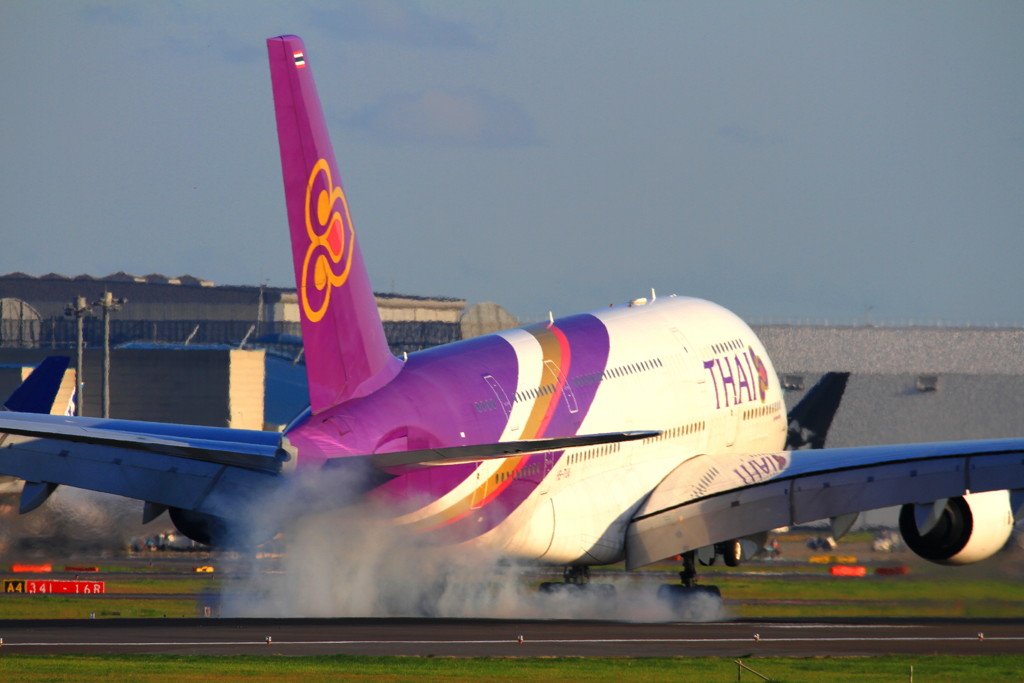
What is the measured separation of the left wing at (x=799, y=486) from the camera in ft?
96.0

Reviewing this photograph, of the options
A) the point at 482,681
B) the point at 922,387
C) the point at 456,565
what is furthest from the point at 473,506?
the point at 922,387

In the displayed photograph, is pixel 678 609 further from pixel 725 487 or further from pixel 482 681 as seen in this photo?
pixel 482 681

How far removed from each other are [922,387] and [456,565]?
5046 cm

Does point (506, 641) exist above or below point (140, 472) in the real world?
below

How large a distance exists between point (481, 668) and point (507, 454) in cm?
328

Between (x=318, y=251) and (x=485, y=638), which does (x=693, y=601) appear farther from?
(x=318, y=251)

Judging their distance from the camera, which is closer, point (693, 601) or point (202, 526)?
point (202, 526)

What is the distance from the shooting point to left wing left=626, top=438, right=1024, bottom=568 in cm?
2927

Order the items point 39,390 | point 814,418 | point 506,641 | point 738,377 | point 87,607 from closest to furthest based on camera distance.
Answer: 1. point 506,641
2. point 87,607
3. point 738,377
4. point 39,390
5. point 814,418

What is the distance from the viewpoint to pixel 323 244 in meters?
27.1

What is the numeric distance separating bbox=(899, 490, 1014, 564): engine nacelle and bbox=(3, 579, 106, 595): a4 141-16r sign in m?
22.9

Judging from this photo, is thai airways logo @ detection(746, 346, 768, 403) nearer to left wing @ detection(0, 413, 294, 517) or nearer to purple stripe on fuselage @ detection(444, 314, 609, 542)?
purple stripe on fuselage @ detection(444, 314, 609, 542)

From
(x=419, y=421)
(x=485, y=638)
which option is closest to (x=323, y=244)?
(x=419, y=421)

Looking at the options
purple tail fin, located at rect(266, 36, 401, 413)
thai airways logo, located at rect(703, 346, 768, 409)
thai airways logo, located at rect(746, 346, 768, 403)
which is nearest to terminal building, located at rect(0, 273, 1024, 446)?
thai airways logo, located at rect(746, 346, 768, 403)
